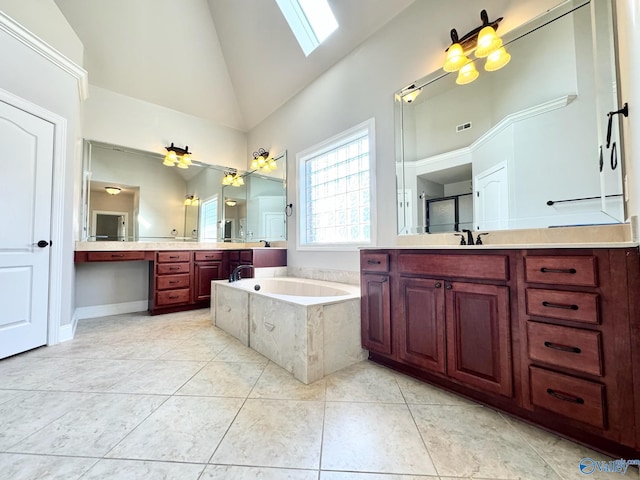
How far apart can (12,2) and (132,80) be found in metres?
1.32

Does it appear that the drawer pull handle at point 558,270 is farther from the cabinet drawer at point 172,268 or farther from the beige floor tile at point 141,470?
the cabinet drawer at point 172,268

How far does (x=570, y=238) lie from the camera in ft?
4.92

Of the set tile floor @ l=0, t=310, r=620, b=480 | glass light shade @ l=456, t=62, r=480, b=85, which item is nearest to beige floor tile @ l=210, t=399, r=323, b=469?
tile floor @ l=0, t=310, r=620, b=480

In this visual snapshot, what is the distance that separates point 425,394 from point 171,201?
158 inches

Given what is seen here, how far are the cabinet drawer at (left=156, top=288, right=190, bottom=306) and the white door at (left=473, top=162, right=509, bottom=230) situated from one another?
3.50 m

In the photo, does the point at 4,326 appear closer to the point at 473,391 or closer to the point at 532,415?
the point at 473,391

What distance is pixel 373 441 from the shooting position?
1152 mm

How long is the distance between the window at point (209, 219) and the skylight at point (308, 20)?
102 inches

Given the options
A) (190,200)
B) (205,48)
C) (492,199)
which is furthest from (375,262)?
(205,48)

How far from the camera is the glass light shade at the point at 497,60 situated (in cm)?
178

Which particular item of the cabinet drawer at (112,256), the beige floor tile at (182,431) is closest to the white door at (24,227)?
the cabinet drawer at (112,256)

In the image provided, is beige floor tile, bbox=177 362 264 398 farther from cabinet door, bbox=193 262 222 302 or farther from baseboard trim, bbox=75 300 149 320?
baseboard trim, bbox=75 300 149 320

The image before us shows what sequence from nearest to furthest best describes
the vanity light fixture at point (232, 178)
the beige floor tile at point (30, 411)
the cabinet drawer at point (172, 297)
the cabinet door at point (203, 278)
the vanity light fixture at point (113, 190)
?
the beige floor tile at point (30, 411), the cabinet drawer at point (172, 297), the vanity light fixture at point (113, 190), the cabinet door at point (203, 278), the vanity light fixture at point (232, 178)

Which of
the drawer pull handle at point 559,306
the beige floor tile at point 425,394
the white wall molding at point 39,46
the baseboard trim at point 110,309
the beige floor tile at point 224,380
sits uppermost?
the white wall molding at point 39,46
